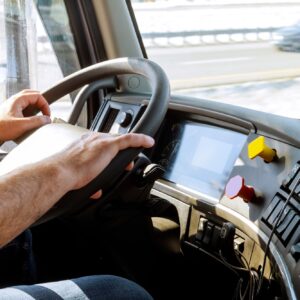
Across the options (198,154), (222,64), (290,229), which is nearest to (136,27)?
(222,64)

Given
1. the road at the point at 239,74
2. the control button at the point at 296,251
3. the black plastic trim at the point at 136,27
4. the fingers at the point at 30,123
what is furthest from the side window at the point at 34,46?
the control button at the point at 296,251

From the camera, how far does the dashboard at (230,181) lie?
45.2 inches

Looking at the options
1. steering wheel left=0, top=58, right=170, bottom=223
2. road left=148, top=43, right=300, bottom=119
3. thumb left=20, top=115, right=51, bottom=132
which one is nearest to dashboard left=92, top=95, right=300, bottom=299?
road left=148, top=43, right=300, bottom=119

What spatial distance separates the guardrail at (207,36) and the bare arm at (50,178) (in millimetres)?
1040

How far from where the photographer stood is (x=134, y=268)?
4.95 ft

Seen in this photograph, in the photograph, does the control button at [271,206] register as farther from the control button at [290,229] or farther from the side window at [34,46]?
the side window at [34,46]

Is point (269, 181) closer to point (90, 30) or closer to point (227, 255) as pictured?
point (227, 255)

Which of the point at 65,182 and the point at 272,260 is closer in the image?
the point at 65,182

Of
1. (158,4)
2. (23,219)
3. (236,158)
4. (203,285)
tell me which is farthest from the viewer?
(158,4)

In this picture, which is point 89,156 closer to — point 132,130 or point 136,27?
point 132,130

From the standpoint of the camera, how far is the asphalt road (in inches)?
74.0

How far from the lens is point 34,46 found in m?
2.00

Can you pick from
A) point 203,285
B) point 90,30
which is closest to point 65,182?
point 203,285

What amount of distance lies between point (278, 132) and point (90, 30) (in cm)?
100
